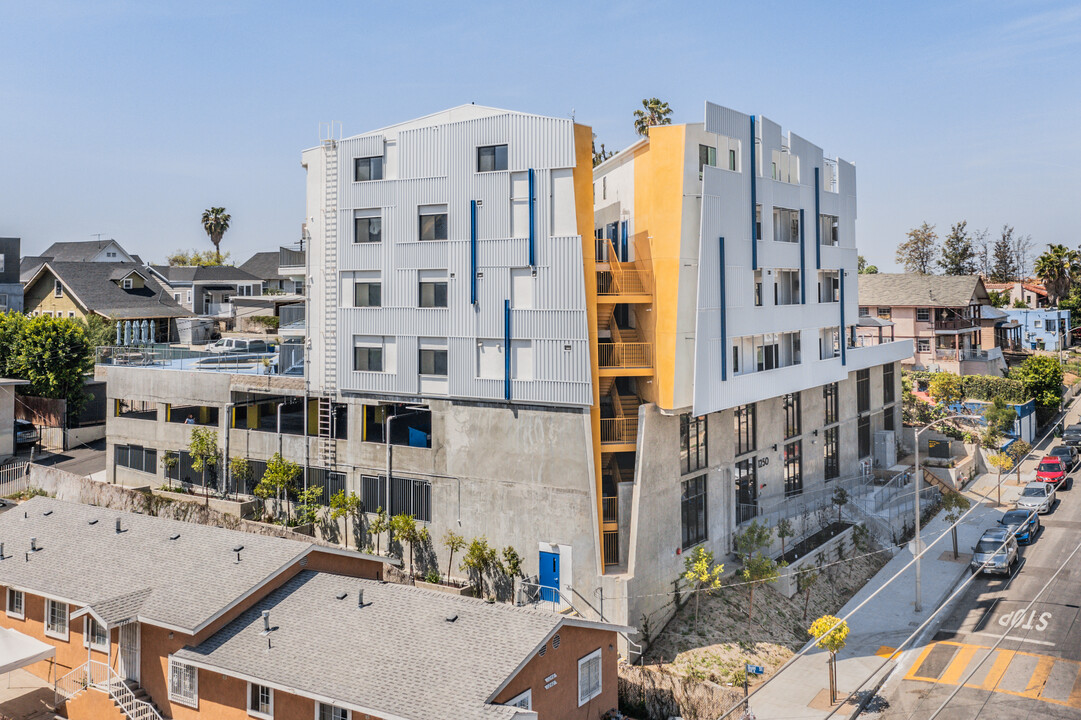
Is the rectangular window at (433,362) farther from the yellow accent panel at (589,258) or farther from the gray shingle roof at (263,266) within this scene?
the gray shingle roof at (263,266)

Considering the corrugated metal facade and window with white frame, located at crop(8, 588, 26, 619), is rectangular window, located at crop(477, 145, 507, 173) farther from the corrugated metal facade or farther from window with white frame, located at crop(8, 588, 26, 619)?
window with white frame, located at crop(8, 588, 26, 619)

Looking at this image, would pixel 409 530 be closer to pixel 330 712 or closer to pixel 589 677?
pixel 589 677

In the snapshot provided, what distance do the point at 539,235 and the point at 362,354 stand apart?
10.3 meters

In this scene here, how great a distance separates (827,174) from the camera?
152ft

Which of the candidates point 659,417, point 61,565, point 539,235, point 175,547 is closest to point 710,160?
point 539,235

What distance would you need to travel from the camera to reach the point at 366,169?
37.2 m

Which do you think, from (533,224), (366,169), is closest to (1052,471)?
(533,224)

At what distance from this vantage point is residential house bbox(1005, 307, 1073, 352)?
96688mm

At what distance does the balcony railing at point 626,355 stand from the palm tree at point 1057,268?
285ft

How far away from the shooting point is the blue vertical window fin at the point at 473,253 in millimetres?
34438

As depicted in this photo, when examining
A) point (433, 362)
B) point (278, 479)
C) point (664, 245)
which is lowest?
point (278, 479)

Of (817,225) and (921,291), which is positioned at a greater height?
(817,225)

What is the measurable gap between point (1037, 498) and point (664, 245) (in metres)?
31.5

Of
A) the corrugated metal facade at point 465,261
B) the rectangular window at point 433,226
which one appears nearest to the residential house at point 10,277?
the corrugated metal facade at point 465,261
